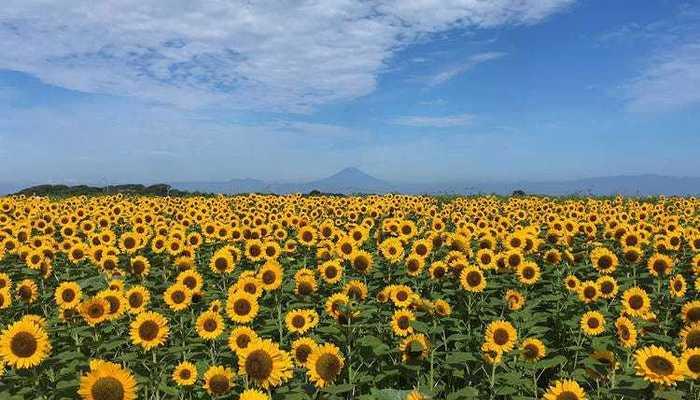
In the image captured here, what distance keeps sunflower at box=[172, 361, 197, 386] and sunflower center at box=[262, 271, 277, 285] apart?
107 inches

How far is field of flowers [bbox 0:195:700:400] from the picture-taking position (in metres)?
6.23

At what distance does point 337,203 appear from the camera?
25.3 meters

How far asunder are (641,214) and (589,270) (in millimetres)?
8272

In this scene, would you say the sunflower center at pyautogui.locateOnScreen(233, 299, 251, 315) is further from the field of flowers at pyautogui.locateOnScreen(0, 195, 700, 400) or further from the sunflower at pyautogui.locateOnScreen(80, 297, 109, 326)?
the sunflower at pyautogui.locateOnScreen(80, 297, 109, 326)

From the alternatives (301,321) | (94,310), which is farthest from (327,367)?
(94,310)

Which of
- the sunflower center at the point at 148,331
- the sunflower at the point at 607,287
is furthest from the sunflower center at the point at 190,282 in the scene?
the sunflower at the point at 607,287

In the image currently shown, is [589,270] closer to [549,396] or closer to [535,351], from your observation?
[535,351]

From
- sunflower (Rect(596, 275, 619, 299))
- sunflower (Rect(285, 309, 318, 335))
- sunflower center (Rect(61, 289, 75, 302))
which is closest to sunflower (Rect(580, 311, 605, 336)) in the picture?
sunflower (Rect(596, 275, 619, 299))

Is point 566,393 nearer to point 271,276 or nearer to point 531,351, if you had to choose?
point 531,351

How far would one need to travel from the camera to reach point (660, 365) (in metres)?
5.62

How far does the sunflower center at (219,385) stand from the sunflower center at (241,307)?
2310 mm

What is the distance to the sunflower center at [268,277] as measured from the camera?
32.0ft

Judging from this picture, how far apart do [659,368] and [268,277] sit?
604cm

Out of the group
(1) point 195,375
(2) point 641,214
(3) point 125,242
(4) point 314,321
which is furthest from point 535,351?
(2) point 641,214
